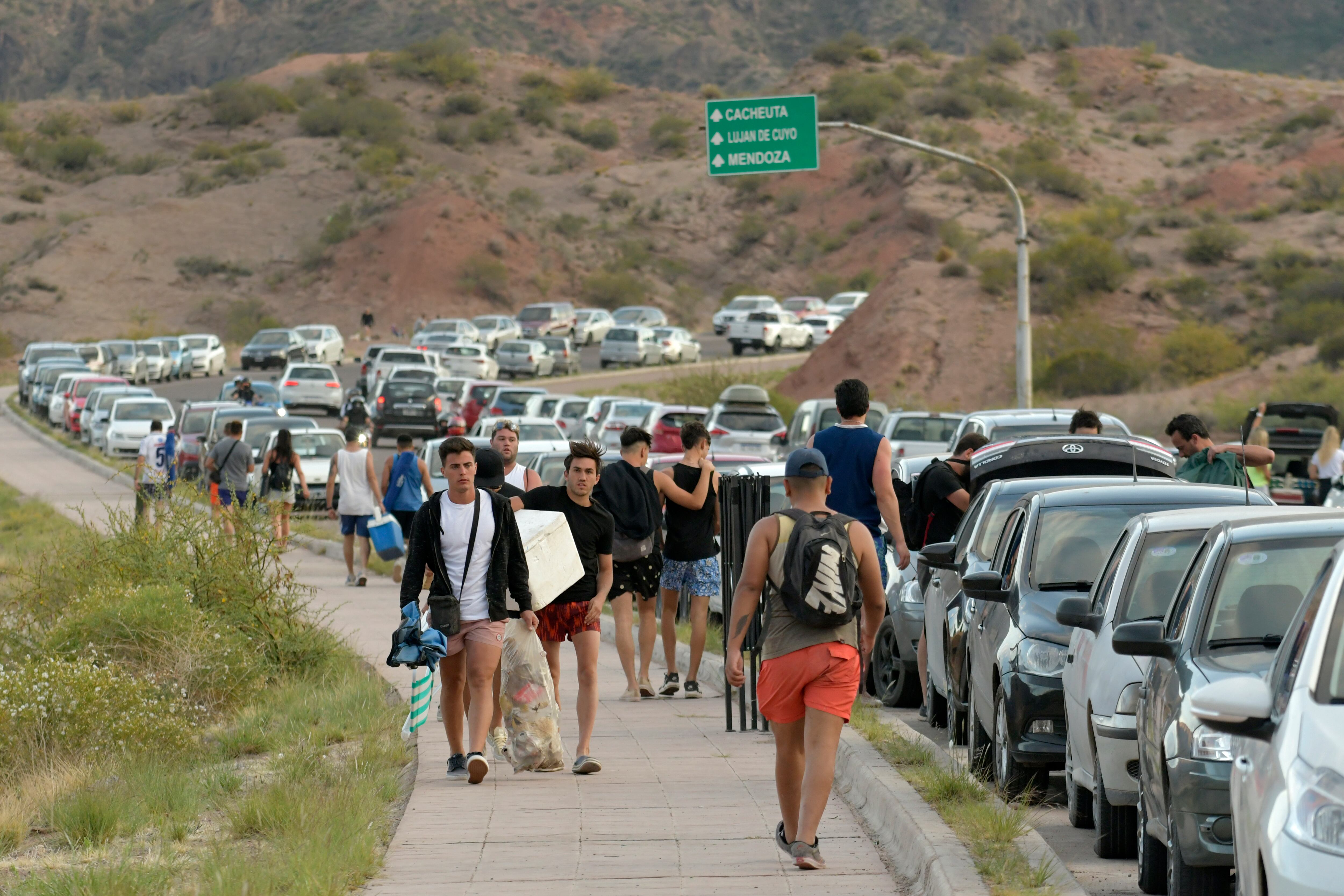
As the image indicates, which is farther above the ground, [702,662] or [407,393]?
[407,393]

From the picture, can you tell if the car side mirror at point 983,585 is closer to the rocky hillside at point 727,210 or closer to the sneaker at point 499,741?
the sneaker at point 499,741

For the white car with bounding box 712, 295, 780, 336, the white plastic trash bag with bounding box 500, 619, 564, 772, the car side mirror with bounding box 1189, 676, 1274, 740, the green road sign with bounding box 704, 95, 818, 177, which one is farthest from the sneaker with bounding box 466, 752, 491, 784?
the white car with bounding box 712, 295, 780, 336

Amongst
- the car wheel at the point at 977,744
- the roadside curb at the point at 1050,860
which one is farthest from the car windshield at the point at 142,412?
the roadside curb at the point at 1050,860

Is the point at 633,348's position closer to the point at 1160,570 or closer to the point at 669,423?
the point at 669,423

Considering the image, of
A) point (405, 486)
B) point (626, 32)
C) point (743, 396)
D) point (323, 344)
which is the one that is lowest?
point (405, 486)

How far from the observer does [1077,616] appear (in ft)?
24.0

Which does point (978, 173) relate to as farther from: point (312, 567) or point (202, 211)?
point (312, 567)

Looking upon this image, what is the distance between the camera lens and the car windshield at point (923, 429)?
2564 centimetres

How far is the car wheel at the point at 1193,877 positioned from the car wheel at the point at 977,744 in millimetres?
2982

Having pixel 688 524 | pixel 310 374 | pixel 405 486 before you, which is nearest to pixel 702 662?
pixel 688 524

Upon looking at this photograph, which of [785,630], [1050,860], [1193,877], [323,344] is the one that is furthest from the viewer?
[323,344]

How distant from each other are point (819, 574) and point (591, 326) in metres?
67.0

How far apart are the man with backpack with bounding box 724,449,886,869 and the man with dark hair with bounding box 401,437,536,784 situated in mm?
2133

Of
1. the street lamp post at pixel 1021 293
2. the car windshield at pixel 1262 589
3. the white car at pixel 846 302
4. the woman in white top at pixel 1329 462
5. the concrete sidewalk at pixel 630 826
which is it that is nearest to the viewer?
→ the car windshield at pixel 1262 589
